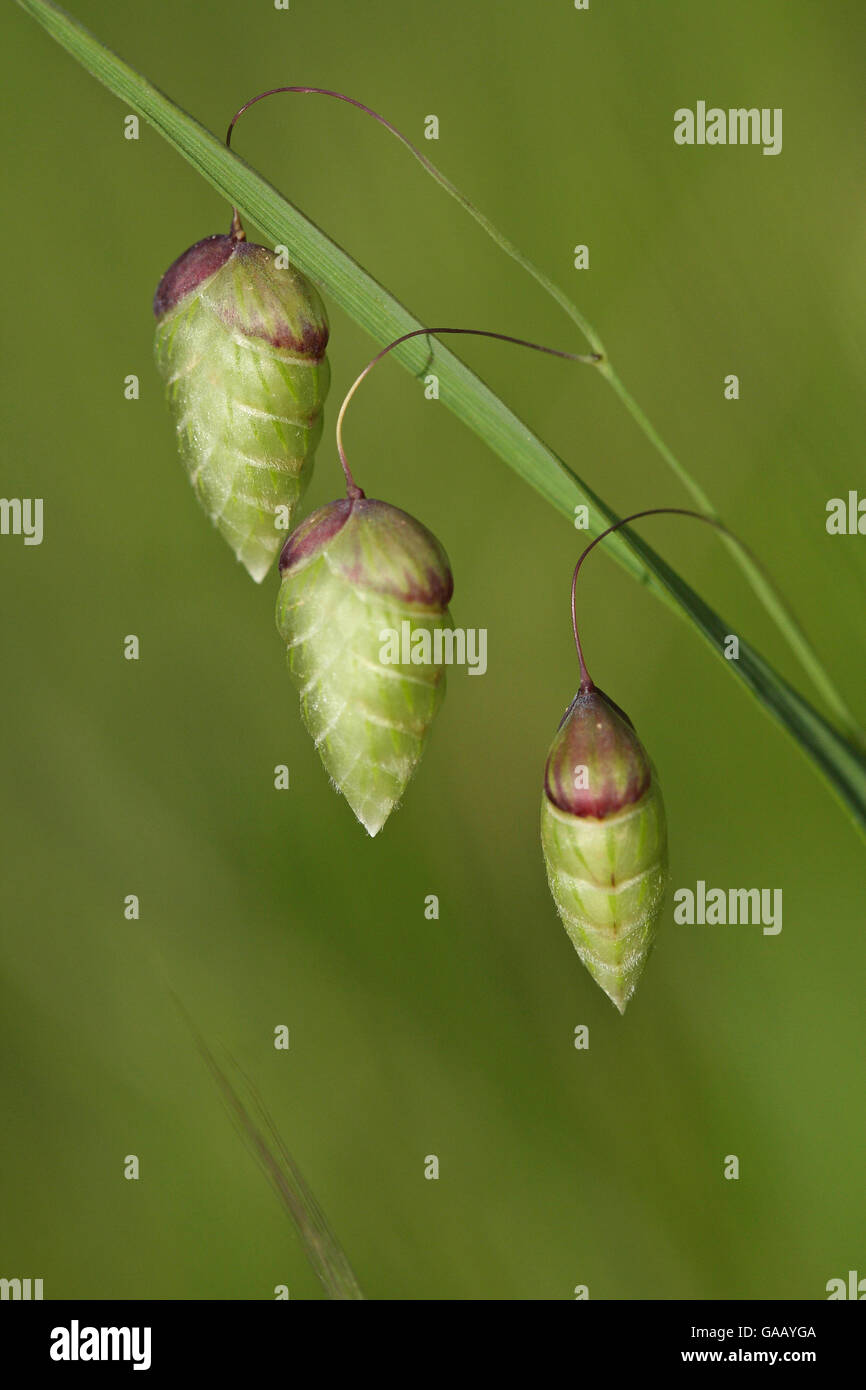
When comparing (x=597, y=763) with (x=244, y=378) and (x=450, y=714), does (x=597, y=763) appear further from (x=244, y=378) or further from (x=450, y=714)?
(x=450, y=714)

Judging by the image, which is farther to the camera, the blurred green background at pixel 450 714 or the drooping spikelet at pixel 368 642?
the blurred green background at pixel 450 714

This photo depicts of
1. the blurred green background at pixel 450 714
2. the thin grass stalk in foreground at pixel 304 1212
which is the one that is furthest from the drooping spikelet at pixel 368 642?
the blurred green background at pixel 450 714

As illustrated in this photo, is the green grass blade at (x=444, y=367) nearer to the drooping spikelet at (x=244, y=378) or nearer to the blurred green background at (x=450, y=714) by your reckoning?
the drooping spikelet at (x=244, y=378)

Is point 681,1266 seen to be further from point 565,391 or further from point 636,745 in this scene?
point 565,391

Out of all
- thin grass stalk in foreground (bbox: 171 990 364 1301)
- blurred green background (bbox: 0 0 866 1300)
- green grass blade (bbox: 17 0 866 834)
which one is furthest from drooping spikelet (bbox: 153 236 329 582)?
blurred green background (bbox: 0 0 866 1300)

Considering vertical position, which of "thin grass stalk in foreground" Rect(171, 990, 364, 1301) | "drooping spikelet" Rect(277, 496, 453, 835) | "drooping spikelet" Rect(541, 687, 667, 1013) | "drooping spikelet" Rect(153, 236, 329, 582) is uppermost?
"drooping spikelet" Rect(153, 236, 329, 582)

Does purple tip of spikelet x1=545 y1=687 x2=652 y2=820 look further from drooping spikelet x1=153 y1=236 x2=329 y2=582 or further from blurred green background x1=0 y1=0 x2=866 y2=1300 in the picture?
blurred green background x1=0 y1=0 x2=866 y2=1300

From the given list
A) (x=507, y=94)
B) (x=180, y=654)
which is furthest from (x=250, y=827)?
(x=507, y=94)
